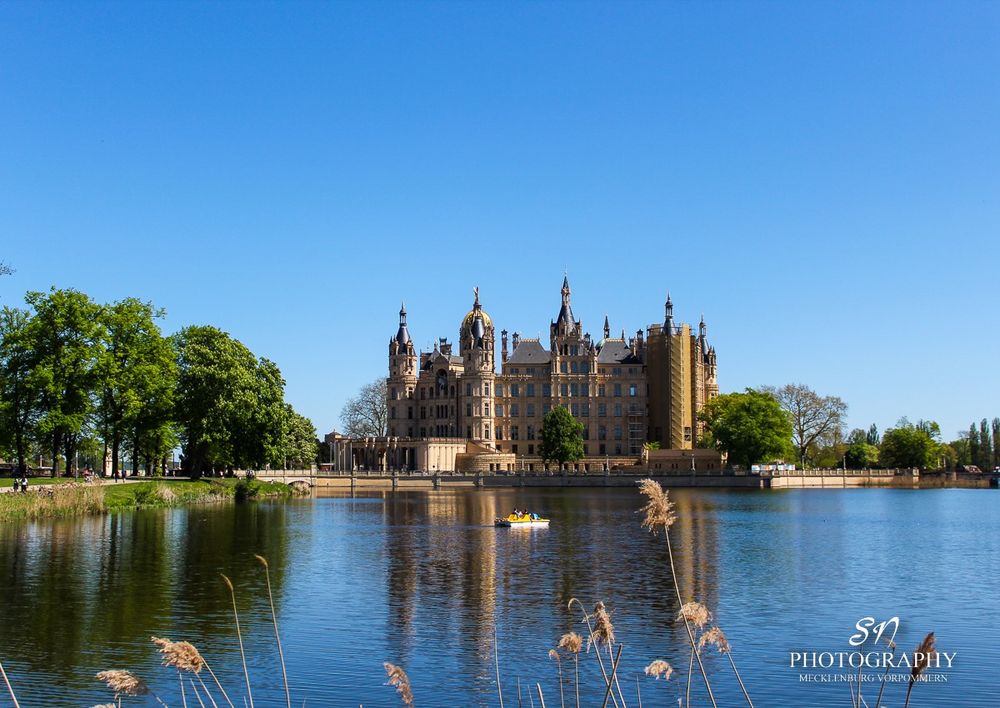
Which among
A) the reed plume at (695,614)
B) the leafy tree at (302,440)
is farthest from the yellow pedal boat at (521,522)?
the reed plume at (695,614)

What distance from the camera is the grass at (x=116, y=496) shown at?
54781 millimetres

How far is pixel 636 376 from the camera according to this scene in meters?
150

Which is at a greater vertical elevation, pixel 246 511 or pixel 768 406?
pixel 768 406

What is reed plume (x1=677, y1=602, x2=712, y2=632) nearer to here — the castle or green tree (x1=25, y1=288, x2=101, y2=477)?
green tree (x1=25, y1=288, x2=101, y2=477)

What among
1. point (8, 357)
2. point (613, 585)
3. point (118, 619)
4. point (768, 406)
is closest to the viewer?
point (118, 619)

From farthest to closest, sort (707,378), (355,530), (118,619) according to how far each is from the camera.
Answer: (707,378), (355,530), (118,619)

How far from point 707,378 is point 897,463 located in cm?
2945

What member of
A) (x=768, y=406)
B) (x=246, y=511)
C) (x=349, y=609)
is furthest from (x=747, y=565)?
(x=768, y=406)

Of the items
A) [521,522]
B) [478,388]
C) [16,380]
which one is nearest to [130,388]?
[16,380]

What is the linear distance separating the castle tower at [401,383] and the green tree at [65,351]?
84143mm

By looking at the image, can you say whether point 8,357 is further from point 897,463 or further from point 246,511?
point 897,463

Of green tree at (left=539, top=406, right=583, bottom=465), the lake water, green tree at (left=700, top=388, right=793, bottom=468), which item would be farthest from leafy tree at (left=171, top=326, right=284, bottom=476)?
green tree at (left=700, top=388, right=793, bottom=468)

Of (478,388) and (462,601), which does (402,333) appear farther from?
(462,601)

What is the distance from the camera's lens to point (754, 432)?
397 ft
